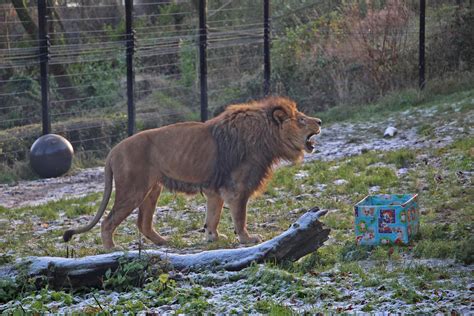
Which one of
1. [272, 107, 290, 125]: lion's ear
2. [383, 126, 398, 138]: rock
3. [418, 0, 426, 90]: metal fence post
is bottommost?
[383, 126, 398, 138]: rock

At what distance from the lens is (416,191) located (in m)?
9.72

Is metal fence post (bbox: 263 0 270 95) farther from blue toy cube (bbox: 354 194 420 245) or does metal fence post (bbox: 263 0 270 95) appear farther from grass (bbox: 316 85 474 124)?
blue toy cube (bbox: 354 194 420 245)

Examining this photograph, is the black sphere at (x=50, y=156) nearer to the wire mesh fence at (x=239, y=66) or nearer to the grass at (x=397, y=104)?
the wire mesh fence at (x=239, y=66)

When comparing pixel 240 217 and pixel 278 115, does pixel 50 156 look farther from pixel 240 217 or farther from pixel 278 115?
pixel 240 217

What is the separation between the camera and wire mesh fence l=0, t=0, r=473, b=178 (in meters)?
15.5

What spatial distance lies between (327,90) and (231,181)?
317 inches

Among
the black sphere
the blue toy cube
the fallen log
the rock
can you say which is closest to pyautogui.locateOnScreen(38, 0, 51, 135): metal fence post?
the black sphere

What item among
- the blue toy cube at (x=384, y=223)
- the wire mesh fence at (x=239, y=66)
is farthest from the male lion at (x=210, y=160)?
the wire mesh fence at (x=239, y=66)

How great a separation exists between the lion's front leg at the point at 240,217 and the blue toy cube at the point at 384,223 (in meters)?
1.19

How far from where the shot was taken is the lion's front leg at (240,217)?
839 cm

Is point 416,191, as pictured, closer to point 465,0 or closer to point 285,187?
point 285,187

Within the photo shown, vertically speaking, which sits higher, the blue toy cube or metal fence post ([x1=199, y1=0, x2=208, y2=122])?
metal fence post ([x1=199, y1=0, x2=208, y2=122])

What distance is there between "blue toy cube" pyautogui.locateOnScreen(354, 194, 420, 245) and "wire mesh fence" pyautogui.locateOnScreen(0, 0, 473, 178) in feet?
24.0

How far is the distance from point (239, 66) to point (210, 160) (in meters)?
8.89
